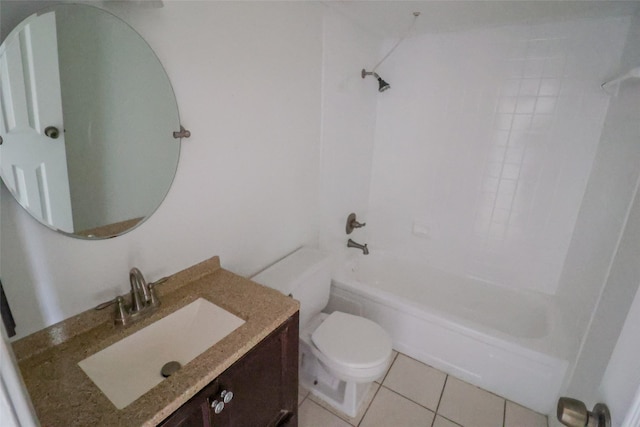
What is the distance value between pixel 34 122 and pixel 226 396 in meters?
0.96

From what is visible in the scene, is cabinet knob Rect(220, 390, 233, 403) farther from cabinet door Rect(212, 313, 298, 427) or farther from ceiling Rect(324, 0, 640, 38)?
ceiling Rect(324, 0, 640, 38)

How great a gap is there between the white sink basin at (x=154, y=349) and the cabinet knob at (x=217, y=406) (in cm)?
23

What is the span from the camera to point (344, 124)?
2.14 m

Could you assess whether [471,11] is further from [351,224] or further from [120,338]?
[120,338]

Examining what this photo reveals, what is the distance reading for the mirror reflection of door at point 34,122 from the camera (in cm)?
77

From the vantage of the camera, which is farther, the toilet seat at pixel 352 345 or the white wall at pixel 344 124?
the white wall at pixel 344 124

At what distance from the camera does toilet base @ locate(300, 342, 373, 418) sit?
1.67 m

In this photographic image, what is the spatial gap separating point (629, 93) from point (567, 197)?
27.1 inches

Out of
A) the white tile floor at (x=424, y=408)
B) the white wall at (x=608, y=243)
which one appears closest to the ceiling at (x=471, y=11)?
the white wall at (x=608, y=243)

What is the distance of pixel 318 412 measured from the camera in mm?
1703

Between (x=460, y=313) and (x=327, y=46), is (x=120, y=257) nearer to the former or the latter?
(x=327, y=46)

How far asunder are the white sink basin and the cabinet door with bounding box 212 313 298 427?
147 mm

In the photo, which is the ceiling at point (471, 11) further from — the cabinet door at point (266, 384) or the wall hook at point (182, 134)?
the cabinet door at point (266, 384)

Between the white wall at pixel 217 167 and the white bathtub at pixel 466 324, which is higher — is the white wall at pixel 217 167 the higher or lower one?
the higher one
